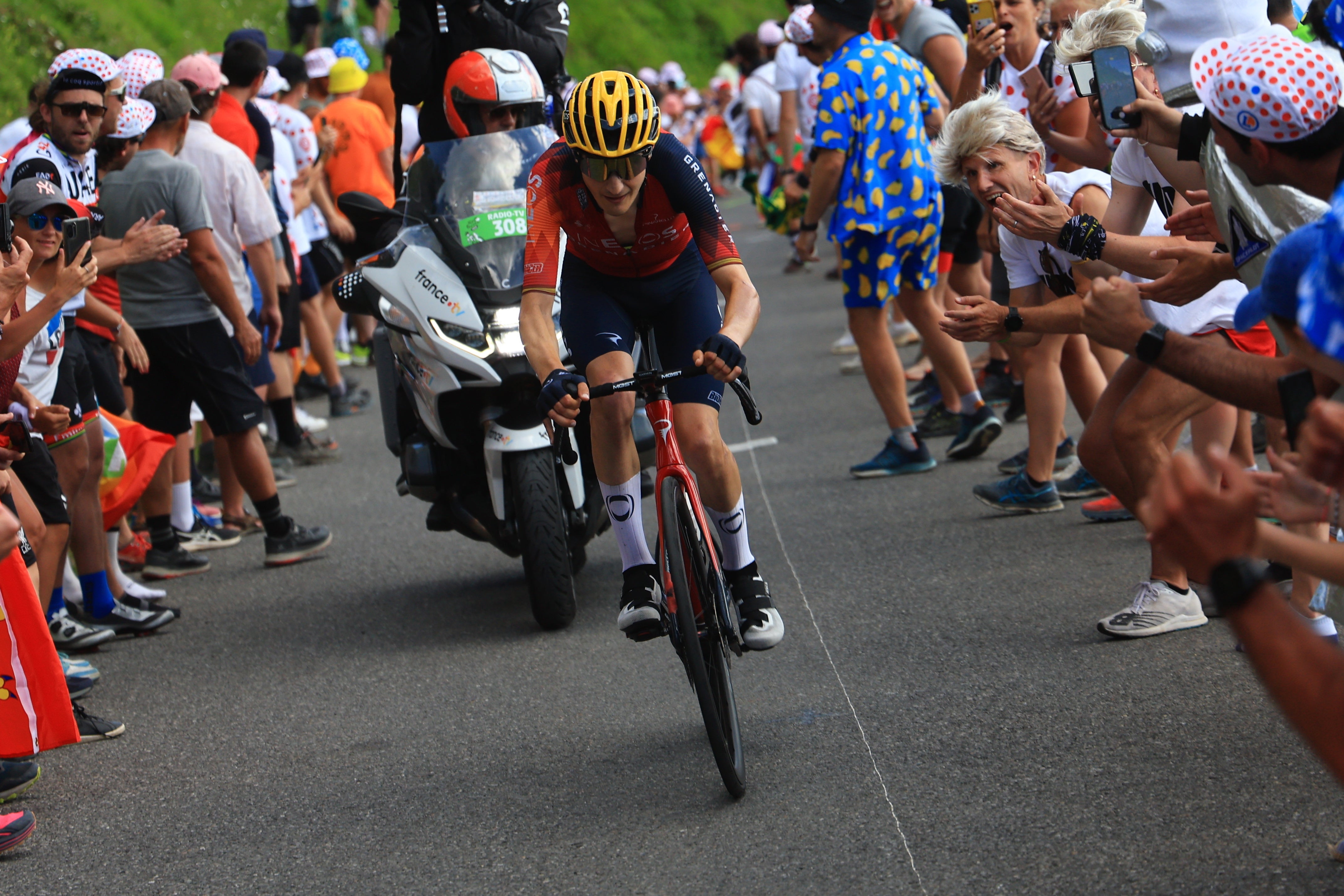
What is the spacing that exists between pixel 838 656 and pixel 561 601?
121 centimetres

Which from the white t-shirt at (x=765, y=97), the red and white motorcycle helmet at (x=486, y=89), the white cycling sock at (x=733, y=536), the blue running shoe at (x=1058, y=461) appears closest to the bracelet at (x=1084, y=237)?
the white cycling sock at (x=733, y=536)

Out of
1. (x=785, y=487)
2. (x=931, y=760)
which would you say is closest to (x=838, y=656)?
(x=931, y=760)

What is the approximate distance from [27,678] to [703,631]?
A: 6.75 feet

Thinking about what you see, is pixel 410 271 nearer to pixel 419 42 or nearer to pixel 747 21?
pixel 419 42

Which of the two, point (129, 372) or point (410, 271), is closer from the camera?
point (410, 271)

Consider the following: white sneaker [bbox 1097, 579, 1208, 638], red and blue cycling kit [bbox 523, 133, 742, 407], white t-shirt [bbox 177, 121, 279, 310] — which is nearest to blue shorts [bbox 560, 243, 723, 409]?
red and blue cycling kit [bbox 523, 133, 742, 407]

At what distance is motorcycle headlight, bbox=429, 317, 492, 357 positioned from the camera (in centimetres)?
599

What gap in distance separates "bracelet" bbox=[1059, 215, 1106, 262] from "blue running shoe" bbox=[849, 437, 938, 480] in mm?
3775

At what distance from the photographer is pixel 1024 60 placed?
7.51 metres

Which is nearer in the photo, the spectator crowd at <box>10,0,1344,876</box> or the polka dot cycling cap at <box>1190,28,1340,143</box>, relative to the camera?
the spectator crowd at <box>10,0,1344,876</box>

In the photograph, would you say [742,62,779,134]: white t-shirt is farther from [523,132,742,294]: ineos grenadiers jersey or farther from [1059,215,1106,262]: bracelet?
[1059,215,1106,262]: bracelet

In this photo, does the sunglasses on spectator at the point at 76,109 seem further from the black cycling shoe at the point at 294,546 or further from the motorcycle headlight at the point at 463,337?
the black cycling shoe at the point at 294,546

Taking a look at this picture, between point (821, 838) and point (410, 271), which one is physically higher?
point (410, 271)

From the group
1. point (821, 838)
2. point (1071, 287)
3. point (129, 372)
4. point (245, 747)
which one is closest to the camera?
point (821, 838)
